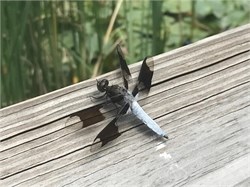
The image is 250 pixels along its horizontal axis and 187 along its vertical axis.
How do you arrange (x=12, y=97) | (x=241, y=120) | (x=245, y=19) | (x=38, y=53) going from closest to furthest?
(x=241, y=120) < (x=12, y=97) < (x=38, y=53) < (x=245, y=19)

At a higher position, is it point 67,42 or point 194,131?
point 194,131

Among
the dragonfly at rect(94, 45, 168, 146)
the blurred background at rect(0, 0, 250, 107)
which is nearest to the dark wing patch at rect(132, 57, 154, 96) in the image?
the dragonfly at rect(94, 45, 168, 146)

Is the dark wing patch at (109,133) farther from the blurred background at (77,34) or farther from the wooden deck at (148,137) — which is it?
the blurred background at (77,34)

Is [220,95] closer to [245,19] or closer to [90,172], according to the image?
[90,172]

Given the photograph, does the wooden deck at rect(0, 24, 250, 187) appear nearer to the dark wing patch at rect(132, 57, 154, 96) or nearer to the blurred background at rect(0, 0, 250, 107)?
the dark wing patch at rect(132, 57, 154, 96)

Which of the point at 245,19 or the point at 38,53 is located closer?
the point at 38,53

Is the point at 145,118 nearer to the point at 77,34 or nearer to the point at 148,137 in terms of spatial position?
the point at 148,137

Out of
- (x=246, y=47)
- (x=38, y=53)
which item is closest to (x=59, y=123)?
(x=246, y=47)
